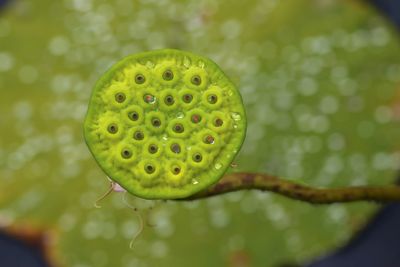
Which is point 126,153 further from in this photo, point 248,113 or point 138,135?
point 248,113

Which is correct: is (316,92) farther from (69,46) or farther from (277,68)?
(69,46)

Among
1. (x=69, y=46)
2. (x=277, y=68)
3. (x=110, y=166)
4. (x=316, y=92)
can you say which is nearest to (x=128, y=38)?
(x=69, y=46)

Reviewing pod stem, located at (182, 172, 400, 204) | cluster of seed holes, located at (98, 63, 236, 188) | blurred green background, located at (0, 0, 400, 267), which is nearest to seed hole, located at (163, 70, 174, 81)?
cluster of seed holes, located at (98, 63, 236, 188)

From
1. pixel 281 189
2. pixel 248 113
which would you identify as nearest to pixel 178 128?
pixel 281 189

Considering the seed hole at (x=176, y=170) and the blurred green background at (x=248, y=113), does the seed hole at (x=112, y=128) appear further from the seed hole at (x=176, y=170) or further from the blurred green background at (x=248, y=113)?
the blurred green background at (x=248, y=113)

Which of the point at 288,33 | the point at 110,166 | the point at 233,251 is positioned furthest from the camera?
the point at 288,33

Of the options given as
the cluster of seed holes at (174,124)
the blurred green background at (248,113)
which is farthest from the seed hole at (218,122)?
the blurred green background at (248,113)

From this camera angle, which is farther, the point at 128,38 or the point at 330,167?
the point at 128,38

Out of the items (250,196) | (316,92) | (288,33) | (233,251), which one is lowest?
(233,251)
